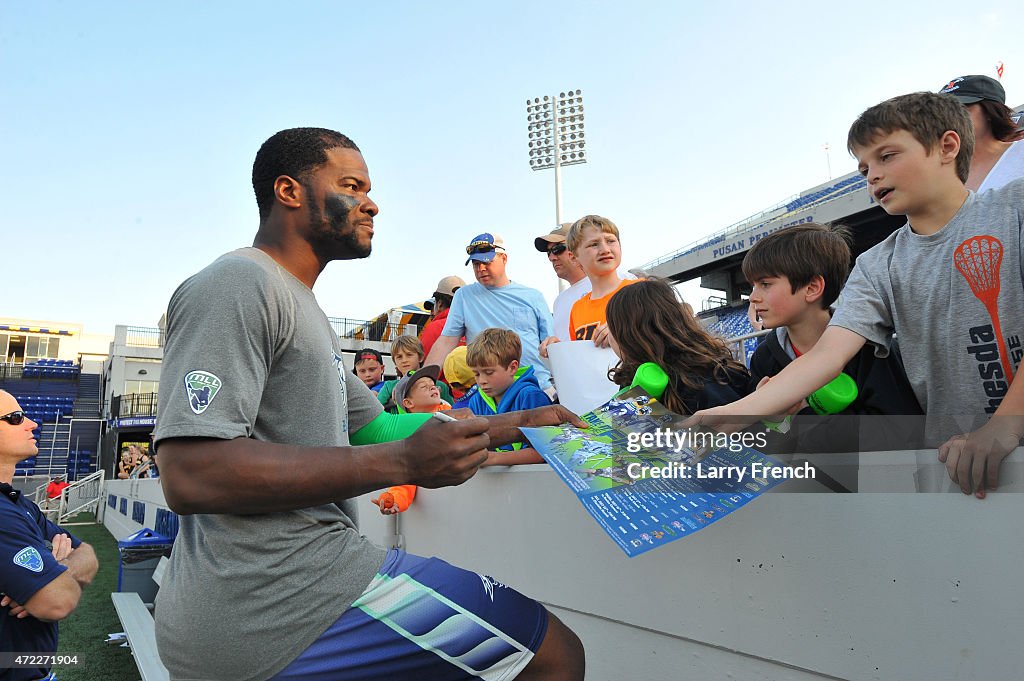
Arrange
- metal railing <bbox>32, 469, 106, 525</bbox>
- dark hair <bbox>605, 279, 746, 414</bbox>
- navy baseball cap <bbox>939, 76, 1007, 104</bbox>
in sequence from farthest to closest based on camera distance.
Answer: metal railing <bbox>32, 469, 106, 525</bbox>
navy baseball cap <bbox>939, 76, 1007, 104</bbox>
dark hair <bbox>605, 279, 746, 414</bbox>

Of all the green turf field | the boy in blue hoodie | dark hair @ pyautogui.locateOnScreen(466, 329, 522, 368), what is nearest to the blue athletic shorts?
the boy in blue hoodie

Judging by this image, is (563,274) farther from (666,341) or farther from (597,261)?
(666,341)

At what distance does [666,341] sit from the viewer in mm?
2170

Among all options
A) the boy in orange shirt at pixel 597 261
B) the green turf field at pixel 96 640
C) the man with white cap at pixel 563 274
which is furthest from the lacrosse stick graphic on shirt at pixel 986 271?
the green turf field at pixel 96 640

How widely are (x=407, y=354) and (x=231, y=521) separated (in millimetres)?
4297

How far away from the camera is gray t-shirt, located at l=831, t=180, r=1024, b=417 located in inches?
62.9

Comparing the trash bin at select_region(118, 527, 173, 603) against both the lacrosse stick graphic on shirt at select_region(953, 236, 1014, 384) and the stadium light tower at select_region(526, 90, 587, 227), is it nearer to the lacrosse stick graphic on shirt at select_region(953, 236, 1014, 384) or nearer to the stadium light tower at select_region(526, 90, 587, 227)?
the lacrosse stick graphic on shirt at select_region(953, 236, 1014, 384)

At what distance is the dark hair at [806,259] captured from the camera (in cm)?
215

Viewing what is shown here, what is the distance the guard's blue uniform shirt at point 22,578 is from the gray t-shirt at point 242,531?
1358 millimetres

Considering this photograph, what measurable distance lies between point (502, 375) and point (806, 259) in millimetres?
1786

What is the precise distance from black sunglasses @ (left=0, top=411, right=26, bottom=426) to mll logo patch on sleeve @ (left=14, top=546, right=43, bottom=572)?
0.75 m

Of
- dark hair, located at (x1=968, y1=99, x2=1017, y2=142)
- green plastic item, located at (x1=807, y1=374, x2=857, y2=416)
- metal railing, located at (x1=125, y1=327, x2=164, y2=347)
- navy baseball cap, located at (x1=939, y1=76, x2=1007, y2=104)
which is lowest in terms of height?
metal railing, located at (x1=125, y1=327, x2=164, y2=347)

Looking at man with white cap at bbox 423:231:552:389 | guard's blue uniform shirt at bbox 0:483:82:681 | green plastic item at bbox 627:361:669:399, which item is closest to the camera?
green plastic item at bbox 627:361:669:399

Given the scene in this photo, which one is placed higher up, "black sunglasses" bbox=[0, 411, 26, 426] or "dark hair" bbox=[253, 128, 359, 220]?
"dark hair" bbox=[253, 128, 359, 220]
